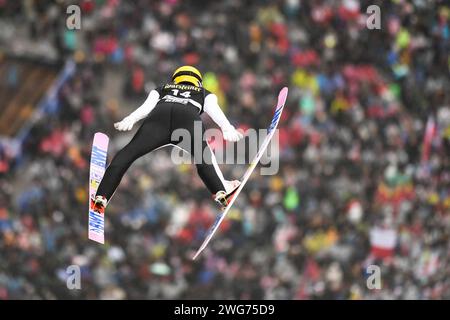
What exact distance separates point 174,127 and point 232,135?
594mm

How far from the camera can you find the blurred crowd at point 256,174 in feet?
70.8

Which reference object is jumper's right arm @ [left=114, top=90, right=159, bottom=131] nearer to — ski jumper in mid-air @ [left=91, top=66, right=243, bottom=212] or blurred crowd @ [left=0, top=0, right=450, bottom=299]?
ski jumper in mid-air @ [left=91, top=66, right=243, bottom=212]

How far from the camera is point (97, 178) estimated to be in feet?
37.4

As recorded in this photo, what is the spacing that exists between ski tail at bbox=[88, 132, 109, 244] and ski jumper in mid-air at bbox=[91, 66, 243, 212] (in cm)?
31

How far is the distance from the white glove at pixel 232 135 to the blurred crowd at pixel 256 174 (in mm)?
10504

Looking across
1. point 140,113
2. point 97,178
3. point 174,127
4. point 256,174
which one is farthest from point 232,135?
point 256,174

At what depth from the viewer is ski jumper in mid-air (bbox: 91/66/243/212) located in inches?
422

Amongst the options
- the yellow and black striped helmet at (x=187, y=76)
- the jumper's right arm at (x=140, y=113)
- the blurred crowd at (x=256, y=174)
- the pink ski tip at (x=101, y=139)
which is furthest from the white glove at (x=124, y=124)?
the blurred crowd at (x=256, y=174)

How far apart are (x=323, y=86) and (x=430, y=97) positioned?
2533 mm

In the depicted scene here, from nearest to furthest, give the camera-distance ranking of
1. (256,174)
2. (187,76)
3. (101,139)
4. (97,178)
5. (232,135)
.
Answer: (232,135), (187,76), (101,139), (97,178), (256,174)

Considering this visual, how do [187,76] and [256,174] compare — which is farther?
[256,174]

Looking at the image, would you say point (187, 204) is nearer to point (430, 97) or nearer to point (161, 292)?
point (161, 292)

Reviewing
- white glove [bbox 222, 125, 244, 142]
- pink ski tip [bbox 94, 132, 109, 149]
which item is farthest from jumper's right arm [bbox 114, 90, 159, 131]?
white glove [bbox 222, 125, 244, 142]

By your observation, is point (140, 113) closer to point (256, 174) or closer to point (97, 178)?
point (97, 178)
